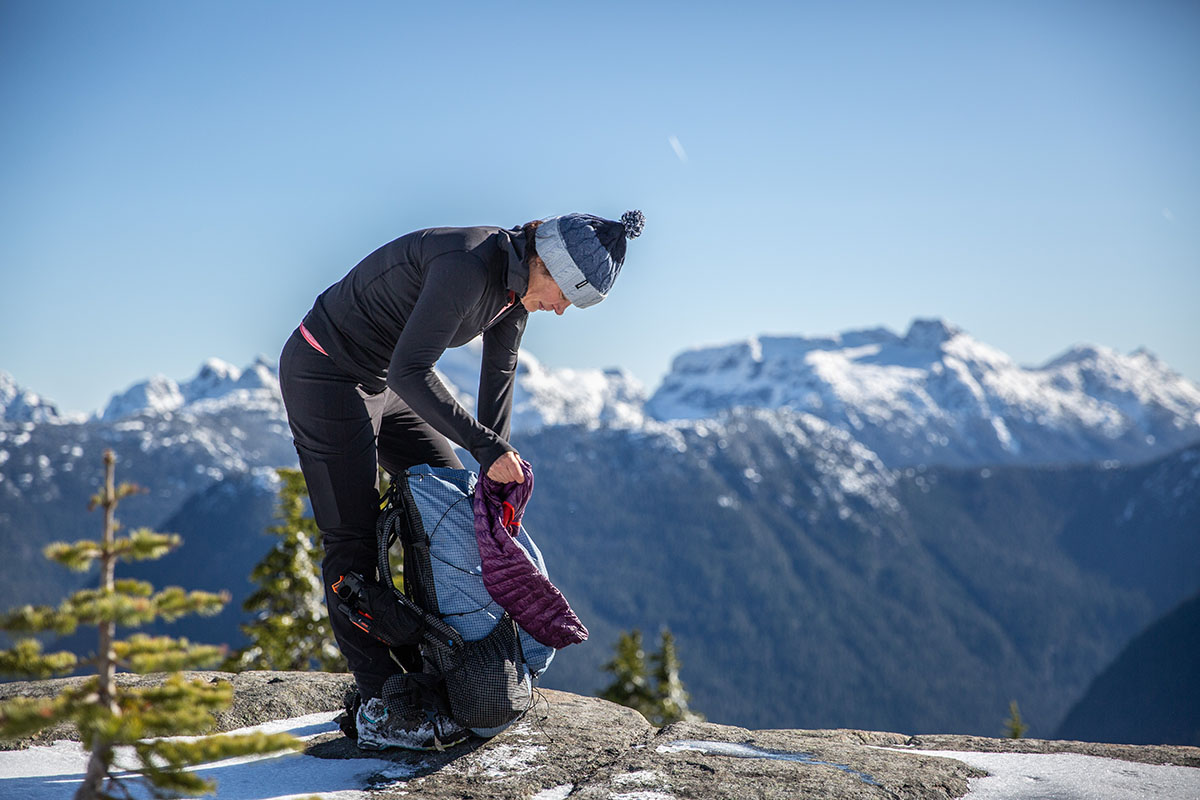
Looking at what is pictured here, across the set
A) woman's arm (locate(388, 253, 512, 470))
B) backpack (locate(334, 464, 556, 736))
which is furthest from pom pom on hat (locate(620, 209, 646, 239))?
backpack (locate(334, 464, 556, 736))

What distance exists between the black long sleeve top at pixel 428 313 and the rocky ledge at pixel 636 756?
1.72m

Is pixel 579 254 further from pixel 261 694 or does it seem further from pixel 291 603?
pixel 291 603

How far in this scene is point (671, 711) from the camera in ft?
105

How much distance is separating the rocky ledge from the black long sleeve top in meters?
1.72

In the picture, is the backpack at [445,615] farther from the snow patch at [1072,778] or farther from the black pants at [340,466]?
the snow patch at [1072,778]

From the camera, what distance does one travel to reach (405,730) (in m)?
5.23

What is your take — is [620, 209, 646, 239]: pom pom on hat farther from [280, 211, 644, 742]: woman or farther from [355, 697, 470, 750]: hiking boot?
[355, 697, 470, 750]: hiking boot

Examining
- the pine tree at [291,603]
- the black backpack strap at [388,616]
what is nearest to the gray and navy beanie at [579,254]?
the black backpack strap at [388,616]

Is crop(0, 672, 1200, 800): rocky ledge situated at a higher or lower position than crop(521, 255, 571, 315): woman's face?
lower

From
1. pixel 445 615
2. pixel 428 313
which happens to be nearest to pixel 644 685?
pixel 445 615

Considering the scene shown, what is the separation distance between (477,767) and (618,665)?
93.7 ft

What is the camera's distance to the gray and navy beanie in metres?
5.06

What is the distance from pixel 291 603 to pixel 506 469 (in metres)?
16.2

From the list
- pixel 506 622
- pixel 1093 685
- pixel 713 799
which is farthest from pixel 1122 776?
pixel 1093 685
